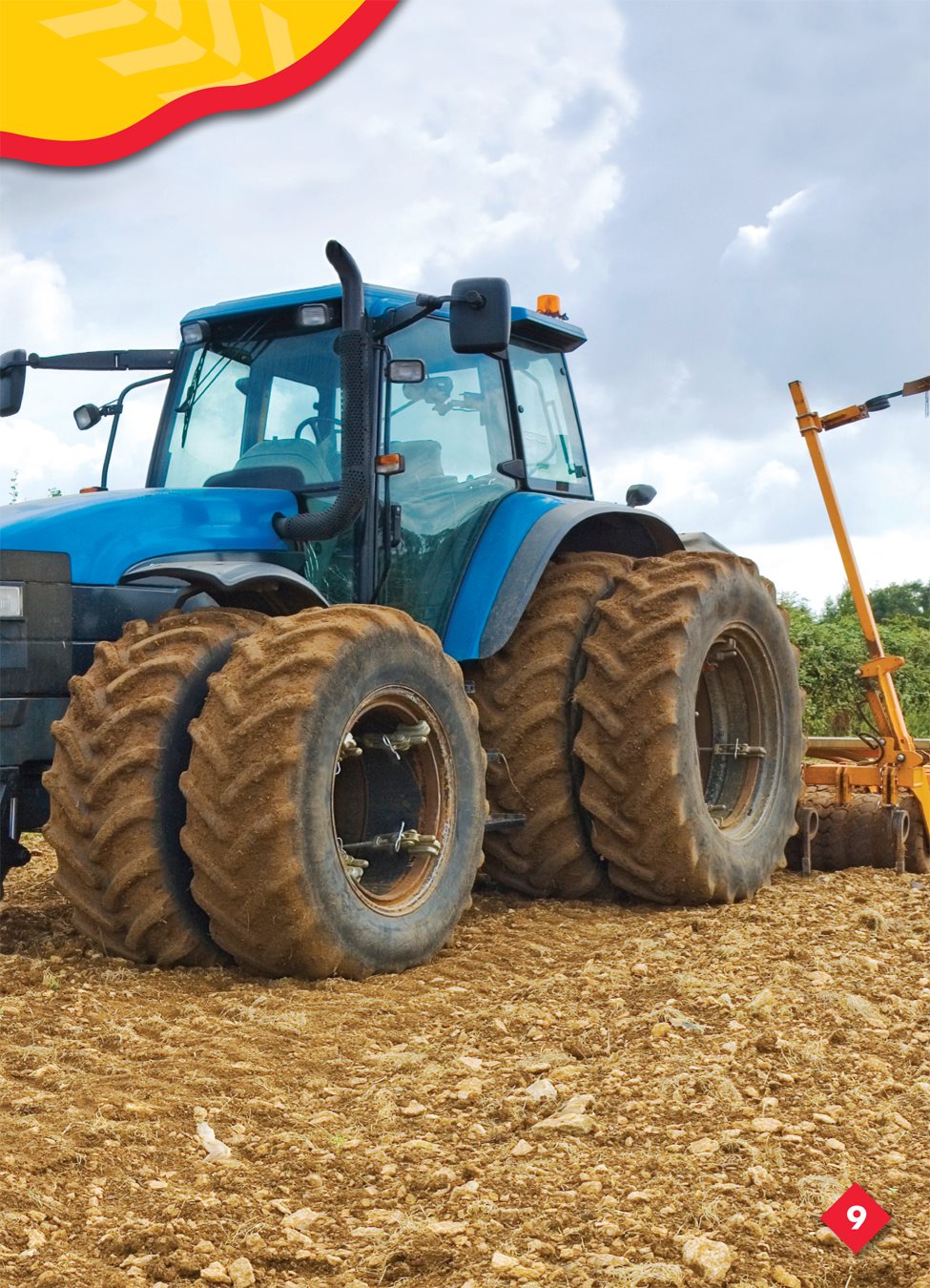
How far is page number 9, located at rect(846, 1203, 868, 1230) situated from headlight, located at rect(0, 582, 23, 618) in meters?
3.27

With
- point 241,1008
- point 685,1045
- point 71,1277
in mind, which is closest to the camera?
point 71,1277

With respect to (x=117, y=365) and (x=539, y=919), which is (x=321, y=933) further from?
(x=117, y=365)

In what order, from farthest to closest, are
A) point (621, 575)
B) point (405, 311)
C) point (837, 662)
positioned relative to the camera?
point (837, 662) → point (621, 575) → point (405, 311)

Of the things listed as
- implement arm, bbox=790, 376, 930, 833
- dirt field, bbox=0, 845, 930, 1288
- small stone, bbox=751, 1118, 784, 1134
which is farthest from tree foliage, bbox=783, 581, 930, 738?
small stone, bbox=751, 1118, 784, 1134

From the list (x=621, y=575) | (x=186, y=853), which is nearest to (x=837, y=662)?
(x=621, y=575)

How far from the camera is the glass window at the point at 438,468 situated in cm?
580

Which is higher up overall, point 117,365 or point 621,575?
point 117,365

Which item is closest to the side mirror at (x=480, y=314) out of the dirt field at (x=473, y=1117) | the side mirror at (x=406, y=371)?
the side mirror at (x=406, y=371)

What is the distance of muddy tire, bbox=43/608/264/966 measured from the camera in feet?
14.4

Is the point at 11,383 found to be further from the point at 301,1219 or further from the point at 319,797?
the point at 301,1219

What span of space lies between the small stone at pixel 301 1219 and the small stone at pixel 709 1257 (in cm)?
71

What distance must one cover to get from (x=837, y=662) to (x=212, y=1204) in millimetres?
15371

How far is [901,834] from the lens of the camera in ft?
23.2

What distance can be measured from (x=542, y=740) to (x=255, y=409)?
1776 millimetres
